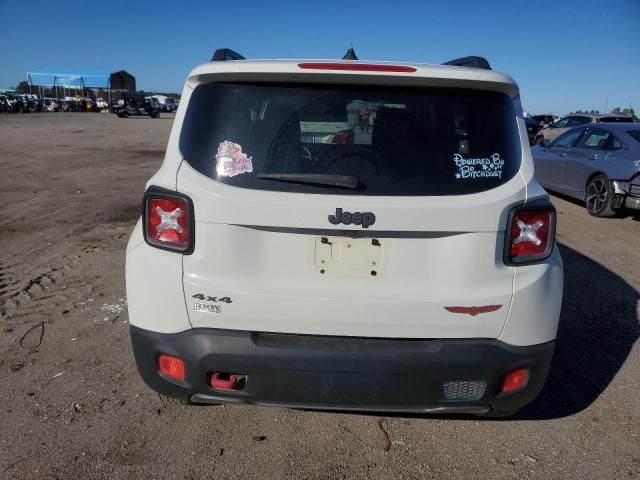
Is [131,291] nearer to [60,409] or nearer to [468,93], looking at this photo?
[60,409]

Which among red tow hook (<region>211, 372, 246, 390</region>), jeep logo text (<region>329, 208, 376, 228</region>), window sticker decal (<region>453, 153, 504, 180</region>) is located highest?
window sticker decal (<region>453, 153, 504, 180</region>)

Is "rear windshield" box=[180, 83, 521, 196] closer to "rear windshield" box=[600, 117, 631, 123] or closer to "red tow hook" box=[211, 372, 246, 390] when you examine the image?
"red tow hook" box=[211, 372, 246, 390]

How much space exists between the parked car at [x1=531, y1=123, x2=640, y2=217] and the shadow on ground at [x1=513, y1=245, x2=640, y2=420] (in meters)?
3.37

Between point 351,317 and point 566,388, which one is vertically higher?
point 351,317

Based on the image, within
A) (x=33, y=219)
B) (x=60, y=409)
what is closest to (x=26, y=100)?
(x=33, y=219)

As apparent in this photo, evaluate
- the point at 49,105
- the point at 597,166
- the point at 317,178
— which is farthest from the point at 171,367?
the point at 49,105

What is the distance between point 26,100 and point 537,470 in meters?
61.0

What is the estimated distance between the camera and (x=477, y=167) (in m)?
2.31

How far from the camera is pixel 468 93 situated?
2393 mm

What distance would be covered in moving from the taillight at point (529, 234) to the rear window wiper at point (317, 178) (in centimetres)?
71

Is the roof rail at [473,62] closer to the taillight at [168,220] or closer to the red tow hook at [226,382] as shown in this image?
the taillight at [168,220]

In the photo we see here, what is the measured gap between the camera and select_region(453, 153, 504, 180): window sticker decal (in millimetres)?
2299

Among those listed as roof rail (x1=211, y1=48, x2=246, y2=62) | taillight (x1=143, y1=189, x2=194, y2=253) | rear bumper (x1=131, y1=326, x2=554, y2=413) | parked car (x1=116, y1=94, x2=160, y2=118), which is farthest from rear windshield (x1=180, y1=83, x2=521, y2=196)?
parked car (x1=116, y1=94, x2=160, y2=118)

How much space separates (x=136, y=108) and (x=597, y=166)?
4996cm
